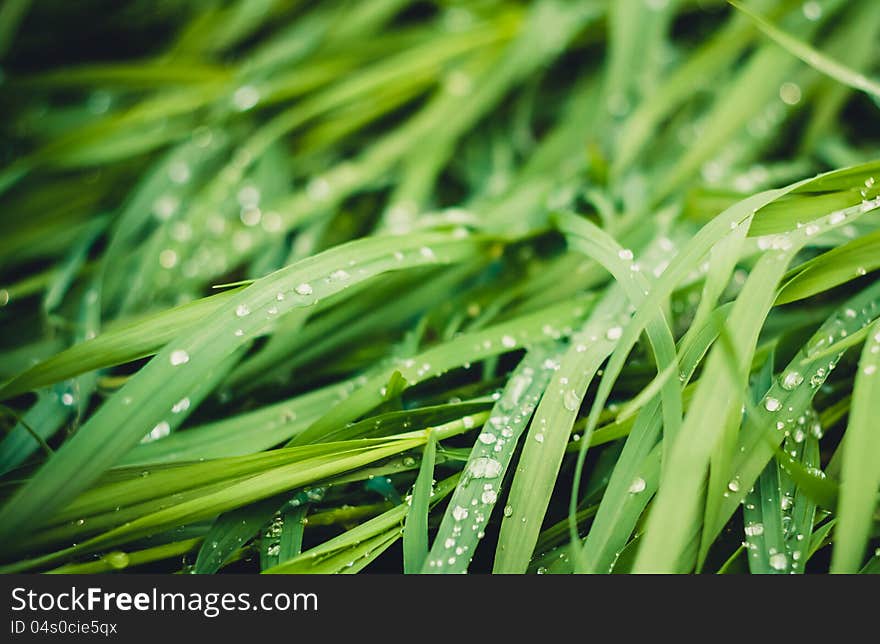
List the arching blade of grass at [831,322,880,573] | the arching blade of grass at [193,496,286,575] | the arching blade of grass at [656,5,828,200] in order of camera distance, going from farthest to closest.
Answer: the arching blade of grass at [656,5,828,200] → the arching blade of grass at [193,496,286,575] → the arching blade of grass at [831,322,880,573]

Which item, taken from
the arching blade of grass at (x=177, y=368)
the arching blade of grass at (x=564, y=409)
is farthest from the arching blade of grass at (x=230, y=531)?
the arching blade of grass at (x=564, y=409)

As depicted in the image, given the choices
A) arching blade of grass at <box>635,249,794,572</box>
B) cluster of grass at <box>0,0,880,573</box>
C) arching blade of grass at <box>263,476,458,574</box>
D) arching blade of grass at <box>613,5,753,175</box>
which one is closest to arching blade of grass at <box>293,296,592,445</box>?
cluster of grass at <box>0,0,880,573</box>

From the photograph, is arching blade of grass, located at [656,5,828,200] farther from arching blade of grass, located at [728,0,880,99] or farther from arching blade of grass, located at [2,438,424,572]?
arching blade of grass, located at [2,438,424,572]

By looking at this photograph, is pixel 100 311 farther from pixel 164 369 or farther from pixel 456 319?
pixel 456 319

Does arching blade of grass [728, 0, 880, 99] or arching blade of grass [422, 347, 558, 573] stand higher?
arching blade of grass [728, 0, 880, 99]

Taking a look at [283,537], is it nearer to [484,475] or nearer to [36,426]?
[484,475]

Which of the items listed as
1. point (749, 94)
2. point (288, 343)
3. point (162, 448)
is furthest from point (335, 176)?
point (749, 94)
